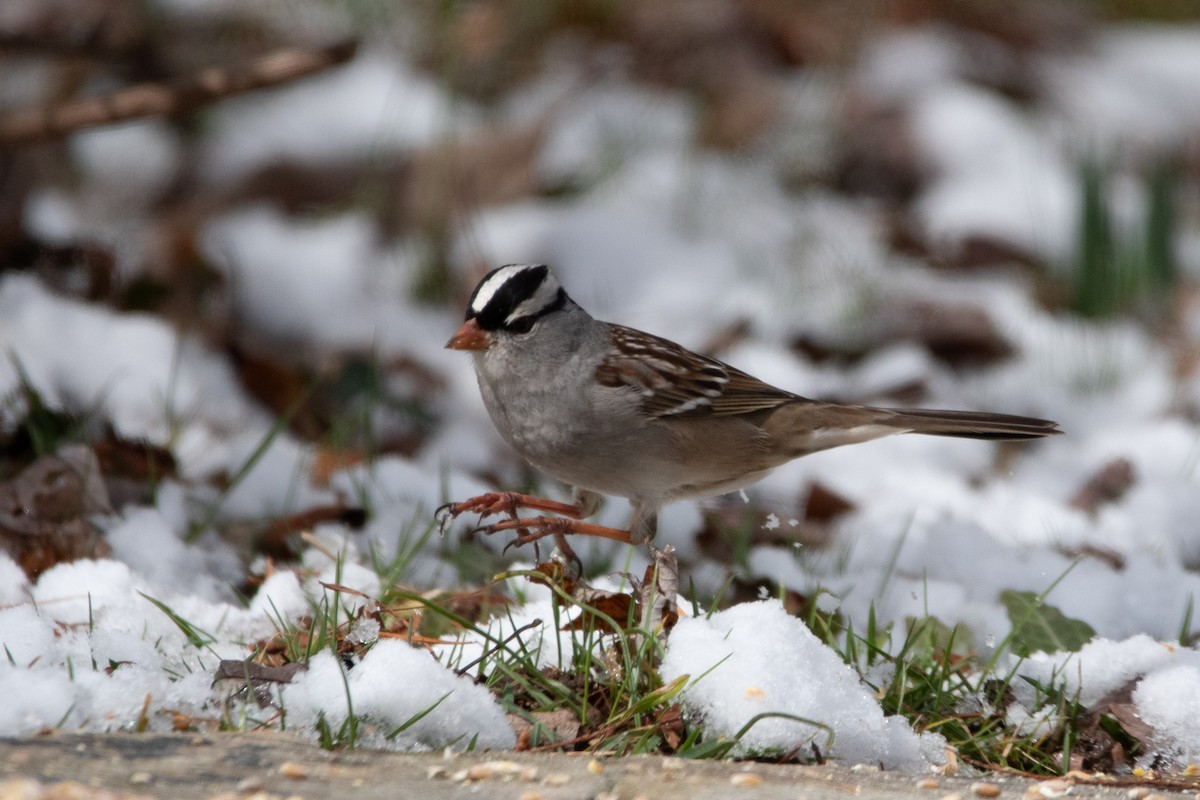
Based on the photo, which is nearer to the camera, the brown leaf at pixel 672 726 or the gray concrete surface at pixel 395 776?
the gray concrete surface at pixel 395 776

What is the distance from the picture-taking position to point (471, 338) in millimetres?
3211

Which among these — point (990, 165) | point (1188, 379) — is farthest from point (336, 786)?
point (990, 165)

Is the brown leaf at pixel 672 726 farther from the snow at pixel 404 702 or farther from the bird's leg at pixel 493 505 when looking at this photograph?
the bird's leg at pixel 493 505

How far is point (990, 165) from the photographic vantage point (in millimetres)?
7363

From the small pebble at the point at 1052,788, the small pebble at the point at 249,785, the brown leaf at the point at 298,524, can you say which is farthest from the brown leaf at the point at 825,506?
the small pebble at the point at 249,785

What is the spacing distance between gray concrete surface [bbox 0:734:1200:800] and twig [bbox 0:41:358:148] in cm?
286

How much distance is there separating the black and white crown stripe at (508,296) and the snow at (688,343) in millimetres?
549

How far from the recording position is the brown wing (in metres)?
3.39

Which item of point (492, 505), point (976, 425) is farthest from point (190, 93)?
point (976, 425)

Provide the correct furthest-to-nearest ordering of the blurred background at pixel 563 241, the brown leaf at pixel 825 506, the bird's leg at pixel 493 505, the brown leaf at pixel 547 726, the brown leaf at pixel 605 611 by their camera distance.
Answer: the brown leaf at pixel 825 506 < the blurred background at pixel 563 241 < the bird's leg at pixel 493 505 < the brown leaf at pixel 605 611 < the brown leaf at pixel 547 726

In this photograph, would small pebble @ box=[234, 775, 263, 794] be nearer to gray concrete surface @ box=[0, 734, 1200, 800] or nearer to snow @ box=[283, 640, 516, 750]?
gray concrete surface @ box=[0, 734, 1200, 800]

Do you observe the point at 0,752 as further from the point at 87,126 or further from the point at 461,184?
the point at 461,184

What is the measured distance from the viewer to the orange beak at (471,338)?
3.19m

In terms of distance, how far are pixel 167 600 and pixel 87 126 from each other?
2232 mm
